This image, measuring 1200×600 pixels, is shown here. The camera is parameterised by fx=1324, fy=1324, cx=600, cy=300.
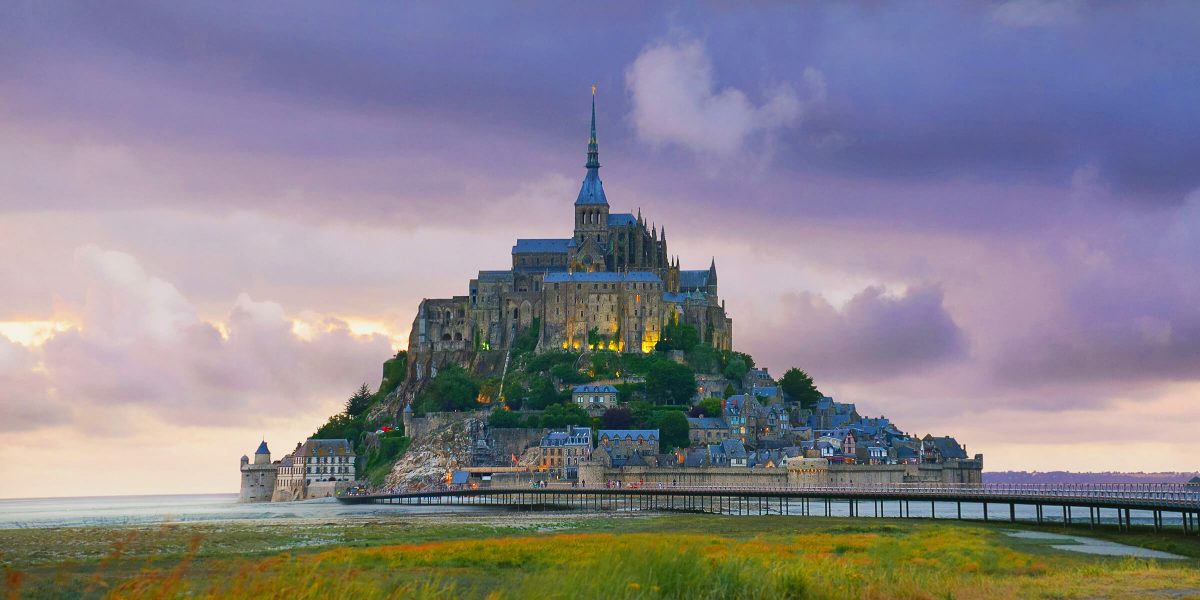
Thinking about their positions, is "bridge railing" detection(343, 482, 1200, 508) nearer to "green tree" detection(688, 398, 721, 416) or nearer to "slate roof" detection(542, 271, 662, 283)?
"green tree" detection(688, 398, 721, 416)

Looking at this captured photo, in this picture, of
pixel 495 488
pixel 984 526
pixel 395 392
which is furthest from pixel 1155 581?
pixel 395 392

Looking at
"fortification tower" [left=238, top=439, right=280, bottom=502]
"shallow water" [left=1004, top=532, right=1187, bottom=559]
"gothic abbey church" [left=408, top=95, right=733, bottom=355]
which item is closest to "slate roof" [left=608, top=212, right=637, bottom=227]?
"gothic abbey church" [left=408, top=95, right=733, bottom=355]

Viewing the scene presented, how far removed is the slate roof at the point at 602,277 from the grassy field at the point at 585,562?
85.4m

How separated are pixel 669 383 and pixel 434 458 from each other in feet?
98.1

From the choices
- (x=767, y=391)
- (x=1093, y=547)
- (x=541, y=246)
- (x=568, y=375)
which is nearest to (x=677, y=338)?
(x=767, y=391)

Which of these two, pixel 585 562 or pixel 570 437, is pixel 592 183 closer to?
pixel 570 437

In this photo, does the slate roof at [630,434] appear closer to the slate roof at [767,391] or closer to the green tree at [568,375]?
the green tree at [568,375]

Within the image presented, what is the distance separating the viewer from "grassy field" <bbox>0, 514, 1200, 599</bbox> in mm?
20688

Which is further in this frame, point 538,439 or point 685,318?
point 685,318

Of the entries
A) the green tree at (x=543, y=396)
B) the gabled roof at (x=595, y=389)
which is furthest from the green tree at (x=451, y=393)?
the gabled roof at (x=595, y=389)

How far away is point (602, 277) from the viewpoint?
173500mm

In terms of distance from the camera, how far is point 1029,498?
80250 millimetres

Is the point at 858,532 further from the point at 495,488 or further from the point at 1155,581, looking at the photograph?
the point at 495,488

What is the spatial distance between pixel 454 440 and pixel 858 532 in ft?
321
